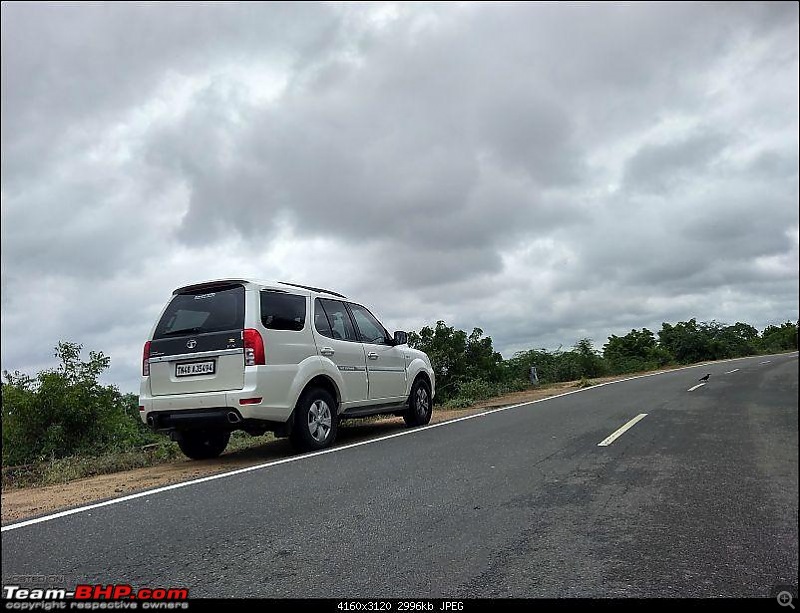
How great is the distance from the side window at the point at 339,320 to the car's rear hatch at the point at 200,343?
1.62 metres

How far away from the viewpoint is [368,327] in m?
10.1

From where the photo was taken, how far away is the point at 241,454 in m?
9.09

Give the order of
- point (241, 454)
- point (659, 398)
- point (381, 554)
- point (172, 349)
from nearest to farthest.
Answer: point (381, 554) → point (172, 349) → point (241, 454) → point (659, 398)

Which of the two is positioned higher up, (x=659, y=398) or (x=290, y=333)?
(x=290, y=333)

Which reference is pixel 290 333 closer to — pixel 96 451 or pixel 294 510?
pixel 294 510

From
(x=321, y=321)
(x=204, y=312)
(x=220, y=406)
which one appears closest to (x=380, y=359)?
(x=321, y=321)

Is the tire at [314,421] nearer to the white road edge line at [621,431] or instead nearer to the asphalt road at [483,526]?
the asphalt road at [483,526]

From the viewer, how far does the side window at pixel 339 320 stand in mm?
9117

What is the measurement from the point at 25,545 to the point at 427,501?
2903mm

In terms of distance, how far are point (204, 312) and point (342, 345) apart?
200 cm

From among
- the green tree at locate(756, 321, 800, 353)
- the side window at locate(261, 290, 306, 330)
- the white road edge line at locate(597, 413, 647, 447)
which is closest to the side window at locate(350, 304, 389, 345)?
the side window at locate(261, 290, 306, 330)

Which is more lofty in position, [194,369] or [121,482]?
[194,369]

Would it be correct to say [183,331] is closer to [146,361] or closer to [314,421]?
[146,361]

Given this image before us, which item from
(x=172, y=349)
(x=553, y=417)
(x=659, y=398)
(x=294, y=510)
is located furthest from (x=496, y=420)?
(x=294, y=510)
